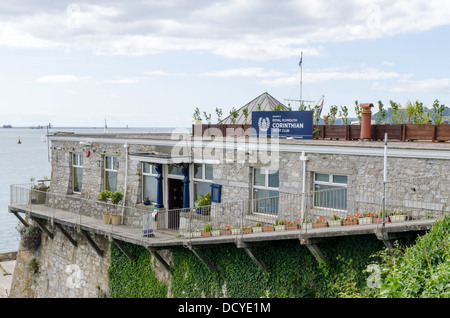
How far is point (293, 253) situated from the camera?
13438 mm

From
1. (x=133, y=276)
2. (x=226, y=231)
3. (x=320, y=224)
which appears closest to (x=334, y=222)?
(x=320, y=224)

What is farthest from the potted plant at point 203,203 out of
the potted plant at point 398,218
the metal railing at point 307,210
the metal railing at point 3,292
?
the metal railing at point 3,292

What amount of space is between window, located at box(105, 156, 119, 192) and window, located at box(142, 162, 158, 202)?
149 centimetres

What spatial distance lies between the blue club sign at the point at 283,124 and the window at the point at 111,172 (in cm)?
672

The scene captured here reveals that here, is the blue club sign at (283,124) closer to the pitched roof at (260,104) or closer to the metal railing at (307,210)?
the metal railing at (307,210)

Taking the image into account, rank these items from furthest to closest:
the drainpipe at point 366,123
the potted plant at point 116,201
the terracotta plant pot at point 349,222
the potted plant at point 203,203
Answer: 1. the potted plant at point 116,201
2. the potted plant at point 203,203
3. the drainpipe at point 366,123
4. the terracotta plant pot at point 349,222

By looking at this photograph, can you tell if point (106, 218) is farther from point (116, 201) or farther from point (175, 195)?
point (175, 195)

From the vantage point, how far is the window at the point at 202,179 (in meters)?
17.3

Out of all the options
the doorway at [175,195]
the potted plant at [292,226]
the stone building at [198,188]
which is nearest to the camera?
the stone building at [198,188]

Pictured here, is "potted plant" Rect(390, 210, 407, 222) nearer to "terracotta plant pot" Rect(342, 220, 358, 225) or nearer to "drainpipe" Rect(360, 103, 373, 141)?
"terracotta plant pot" Rect(342, 220, 358, 225)

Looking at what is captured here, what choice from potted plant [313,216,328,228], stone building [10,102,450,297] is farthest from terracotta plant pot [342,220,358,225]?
stone building [10,102,450,297]

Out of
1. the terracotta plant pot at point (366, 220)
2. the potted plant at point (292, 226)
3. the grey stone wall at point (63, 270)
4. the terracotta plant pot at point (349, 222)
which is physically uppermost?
the terracotta plant pot at point (366, 220)

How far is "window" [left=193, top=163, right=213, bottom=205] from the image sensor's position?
17344 mm

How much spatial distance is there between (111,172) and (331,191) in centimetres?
1030
